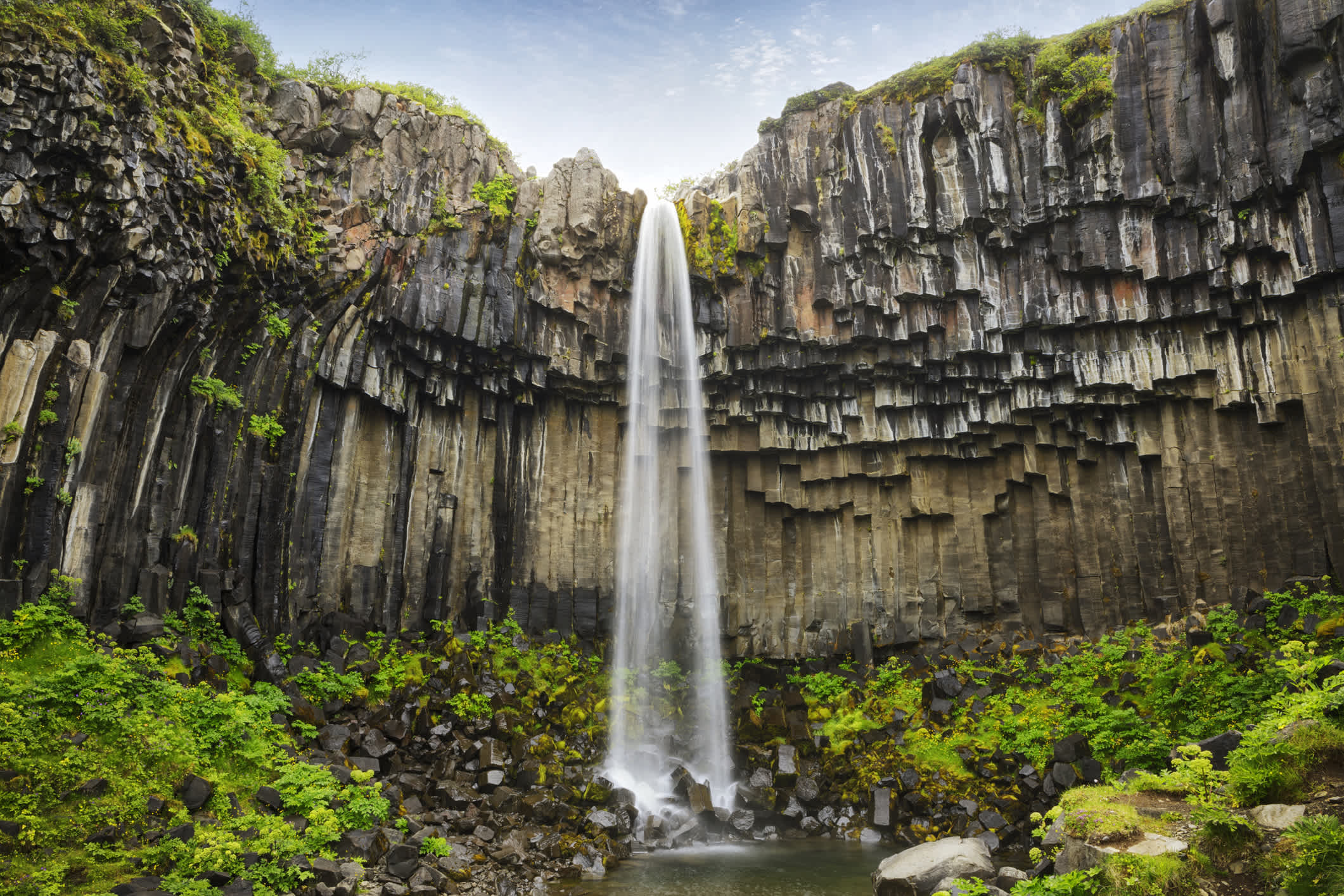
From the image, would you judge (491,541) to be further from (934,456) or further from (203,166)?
(934,456)

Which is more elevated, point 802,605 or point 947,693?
point 802,605

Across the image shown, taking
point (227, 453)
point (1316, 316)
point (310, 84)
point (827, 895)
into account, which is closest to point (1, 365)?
point (227, 453)

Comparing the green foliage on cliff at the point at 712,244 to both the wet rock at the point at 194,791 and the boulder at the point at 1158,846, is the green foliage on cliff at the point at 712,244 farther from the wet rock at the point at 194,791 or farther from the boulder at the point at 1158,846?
the boulder at the point at 1158,846

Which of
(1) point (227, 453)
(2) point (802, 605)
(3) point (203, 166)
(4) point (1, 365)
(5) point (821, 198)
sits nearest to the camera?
(4) point (1, 365)

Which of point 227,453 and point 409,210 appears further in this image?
point 409,210

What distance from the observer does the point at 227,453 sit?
49.1ft

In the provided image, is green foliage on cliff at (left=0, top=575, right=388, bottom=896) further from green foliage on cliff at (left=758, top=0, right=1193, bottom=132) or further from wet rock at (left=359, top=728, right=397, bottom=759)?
green foliage on cliff at (left=758, top=0, right=1193, bottom=132)

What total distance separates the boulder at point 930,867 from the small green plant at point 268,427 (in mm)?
13405

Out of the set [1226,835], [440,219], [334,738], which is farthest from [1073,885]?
[440,219]

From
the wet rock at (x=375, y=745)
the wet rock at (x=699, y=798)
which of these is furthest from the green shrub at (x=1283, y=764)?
the wet rock at (x=375, y=745)

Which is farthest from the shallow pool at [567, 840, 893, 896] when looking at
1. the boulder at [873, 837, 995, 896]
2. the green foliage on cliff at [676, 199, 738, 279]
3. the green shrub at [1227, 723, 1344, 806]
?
the green foliage on cliff at [676, 199, 738, 279]

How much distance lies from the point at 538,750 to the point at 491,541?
6042 millimetres

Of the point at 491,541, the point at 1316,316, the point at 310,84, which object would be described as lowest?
the point at 491,541

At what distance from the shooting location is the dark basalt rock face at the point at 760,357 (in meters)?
12.7
